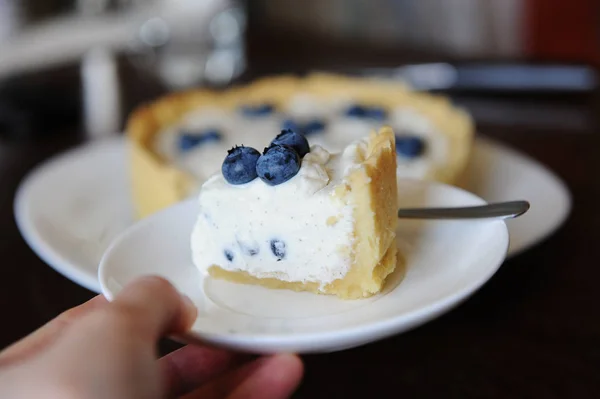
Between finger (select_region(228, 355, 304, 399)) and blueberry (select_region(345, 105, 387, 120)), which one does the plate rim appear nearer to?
→ finger (select_region(228, 355, 304, 399))

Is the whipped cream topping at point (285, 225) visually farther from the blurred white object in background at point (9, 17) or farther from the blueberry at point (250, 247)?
the blurred white object in background at point (9, 17)

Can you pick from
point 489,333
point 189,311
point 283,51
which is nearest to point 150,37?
point 283,51

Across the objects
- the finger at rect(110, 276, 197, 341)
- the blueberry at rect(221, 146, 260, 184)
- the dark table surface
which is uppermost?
the blueberry at rect(221, 146, 260, 184)

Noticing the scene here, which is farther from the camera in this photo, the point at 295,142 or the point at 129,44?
the point at 129,44

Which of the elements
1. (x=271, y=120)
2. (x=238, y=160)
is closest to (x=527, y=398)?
(x=238, y=160)

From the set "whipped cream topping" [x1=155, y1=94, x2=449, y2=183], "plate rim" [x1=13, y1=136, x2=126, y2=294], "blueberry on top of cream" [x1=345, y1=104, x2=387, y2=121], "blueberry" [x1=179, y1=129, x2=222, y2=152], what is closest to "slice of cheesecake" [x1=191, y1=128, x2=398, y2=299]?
"plate rim" [x1=13, y1=136, x2=126, y2=294]

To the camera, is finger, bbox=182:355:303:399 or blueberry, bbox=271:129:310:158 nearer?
finger, bbox=182:355:303:399

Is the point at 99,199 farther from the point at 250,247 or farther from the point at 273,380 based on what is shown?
the point at 273,380
